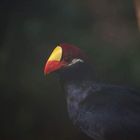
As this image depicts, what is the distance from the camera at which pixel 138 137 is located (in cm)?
163

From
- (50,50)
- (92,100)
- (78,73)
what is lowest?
(92,100)

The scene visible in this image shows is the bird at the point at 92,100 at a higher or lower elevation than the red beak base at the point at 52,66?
lower

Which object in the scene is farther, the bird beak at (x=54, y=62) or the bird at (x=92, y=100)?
the bird beak at (x=54, y=62)

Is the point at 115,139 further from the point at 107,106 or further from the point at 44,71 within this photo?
the point at 44,71

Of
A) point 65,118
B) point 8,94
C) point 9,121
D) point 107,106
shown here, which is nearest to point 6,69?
point 8,94

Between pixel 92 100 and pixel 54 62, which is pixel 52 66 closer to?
pixel 54 62

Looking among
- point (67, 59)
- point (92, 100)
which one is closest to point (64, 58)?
point (67, 59)

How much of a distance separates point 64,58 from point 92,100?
223 mm

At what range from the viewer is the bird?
1.64m

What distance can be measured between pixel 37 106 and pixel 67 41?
320 millimetres

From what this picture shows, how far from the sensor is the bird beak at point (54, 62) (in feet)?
5.87

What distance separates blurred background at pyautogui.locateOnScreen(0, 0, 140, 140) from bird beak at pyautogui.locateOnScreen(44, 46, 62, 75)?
39mm

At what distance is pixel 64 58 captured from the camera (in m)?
1.79

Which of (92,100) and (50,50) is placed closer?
(92,100)
